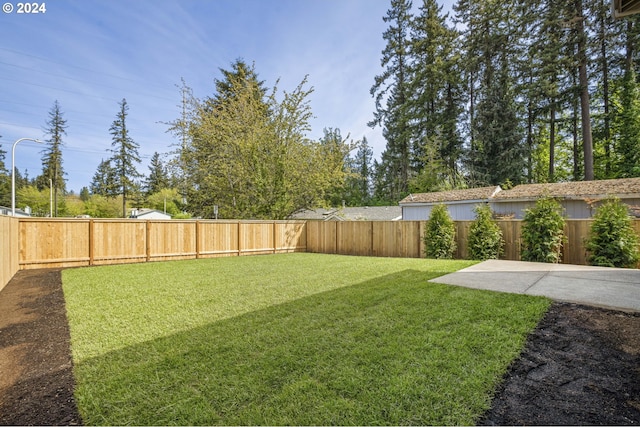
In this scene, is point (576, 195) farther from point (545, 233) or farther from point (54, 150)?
point (54, 150)

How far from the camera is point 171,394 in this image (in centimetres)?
201

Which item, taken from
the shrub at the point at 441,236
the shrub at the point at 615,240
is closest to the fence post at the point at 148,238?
the shrub at the point at 441,236

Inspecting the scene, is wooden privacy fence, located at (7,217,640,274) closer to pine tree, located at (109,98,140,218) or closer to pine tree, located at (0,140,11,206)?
pine tree, located at (109,98,140,218)

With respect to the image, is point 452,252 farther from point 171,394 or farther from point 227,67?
point 227,67

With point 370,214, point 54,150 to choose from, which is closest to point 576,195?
point 370,214

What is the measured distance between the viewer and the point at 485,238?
→ 845cm

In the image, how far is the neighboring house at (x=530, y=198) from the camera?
9867 millimetres

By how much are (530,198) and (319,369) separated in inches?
477

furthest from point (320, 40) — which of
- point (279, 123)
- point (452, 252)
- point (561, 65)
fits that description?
point (561, 65)

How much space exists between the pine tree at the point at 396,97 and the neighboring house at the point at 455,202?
8.04 meters

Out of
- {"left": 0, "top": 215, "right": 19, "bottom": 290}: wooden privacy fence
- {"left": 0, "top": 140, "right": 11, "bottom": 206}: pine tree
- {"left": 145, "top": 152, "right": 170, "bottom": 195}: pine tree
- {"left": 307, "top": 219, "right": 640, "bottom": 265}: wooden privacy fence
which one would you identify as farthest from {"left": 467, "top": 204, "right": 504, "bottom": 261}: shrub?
{"left": 0, "top": 140, "right": 11, "bottom": 206}: pine tree

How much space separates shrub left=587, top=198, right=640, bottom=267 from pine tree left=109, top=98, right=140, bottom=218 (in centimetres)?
3399

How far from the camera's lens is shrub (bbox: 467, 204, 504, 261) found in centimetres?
841

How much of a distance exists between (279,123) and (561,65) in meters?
14.6
